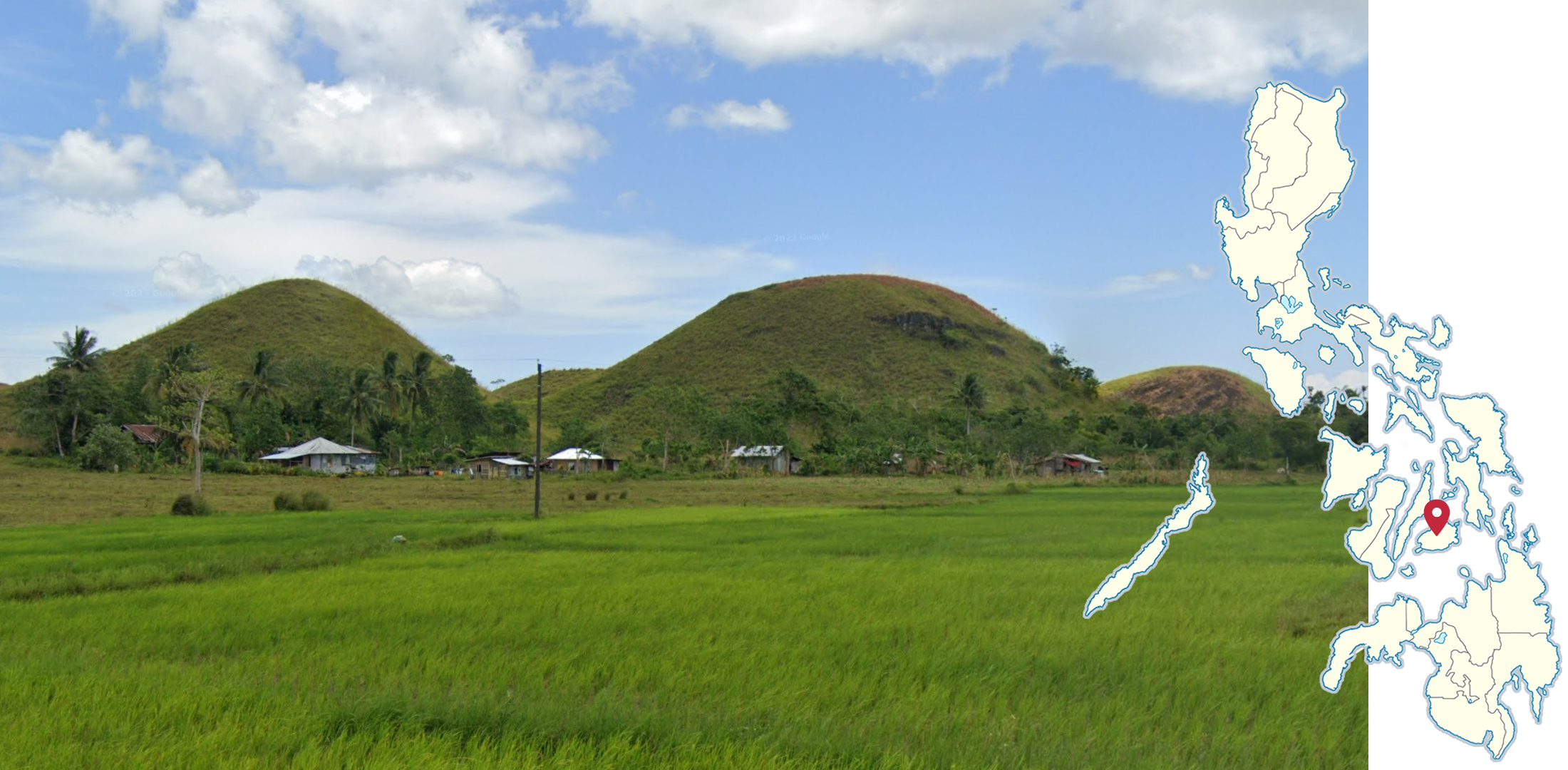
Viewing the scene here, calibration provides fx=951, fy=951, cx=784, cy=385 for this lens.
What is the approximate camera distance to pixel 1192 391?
3.83 m

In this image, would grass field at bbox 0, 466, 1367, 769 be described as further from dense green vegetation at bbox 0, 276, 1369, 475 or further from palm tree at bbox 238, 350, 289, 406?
palm tree at bbox 238, 350, 289, 406

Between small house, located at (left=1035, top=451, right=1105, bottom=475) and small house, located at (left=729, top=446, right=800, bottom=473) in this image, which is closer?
small house, located at (left=1035, top=451, right=1105, bottom=475)

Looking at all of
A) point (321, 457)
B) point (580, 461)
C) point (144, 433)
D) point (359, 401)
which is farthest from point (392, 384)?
point (580, 461)

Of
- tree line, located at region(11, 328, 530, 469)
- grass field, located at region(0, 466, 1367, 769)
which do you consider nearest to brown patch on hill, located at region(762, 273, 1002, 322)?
tree line, located at region(11, 328, 530, 469)

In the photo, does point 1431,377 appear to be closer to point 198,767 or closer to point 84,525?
point 198,767

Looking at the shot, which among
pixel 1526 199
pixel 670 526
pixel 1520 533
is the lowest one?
pixel 670 526

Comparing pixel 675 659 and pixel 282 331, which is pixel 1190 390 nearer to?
pixel 675 659

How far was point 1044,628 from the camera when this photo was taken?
9164 millimetres

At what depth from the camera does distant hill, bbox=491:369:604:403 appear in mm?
112125

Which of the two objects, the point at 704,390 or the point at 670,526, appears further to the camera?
the point at 704,390

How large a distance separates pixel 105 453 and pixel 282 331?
57653 mm

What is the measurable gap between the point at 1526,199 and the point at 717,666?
769 cm

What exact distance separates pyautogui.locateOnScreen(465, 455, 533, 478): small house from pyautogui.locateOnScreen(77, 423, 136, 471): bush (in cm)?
2020

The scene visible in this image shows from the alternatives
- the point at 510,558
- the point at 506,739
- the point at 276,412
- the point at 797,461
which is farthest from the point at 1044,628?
the point at 276,412
